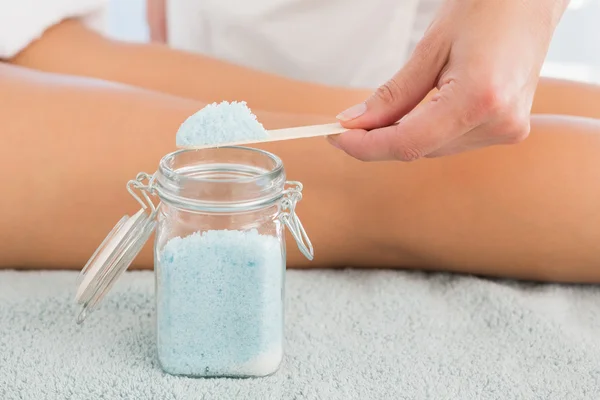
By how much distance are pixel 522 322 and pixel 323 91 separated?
371mm

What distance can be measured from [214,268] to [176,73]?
0.45 metres

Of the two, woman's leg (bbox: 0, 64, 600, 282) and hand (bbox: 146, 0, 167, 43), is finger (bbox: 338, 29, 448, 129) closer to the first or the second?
woman's leg (bbox: 0, 64, 600, 282)

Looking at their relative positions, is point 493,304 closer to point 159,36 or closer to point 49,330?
point 49,330

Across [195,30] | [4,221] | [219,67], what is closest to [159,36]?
[195,30]

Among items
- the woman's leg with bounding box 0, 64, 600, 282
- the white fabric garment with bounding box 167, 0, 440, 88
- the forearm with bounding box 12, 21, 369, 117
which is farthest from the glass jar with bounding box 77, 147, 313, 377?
the white fabric garment with bounding box 167, 0, 440, 88

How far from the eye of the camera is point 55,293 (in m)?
0.68

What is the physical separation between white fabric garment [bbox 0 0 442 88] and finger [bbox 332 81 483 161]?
1.78 ft

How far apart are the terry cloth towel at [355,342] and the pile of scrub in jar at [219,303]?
0.06 feet

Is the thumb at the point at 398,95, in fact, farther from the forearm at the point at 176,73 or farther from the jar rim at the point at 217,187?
the forearm at the point at 176,73

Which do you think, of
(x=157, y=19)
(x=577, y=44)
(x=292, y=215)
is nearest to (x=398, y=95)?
(x=292, y=215)

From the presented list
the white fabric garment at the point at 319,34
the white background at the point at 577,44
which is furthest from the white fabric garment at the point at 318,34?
the white background at the point at 577,44

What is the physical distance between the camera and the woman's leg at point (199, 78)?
0.87 m

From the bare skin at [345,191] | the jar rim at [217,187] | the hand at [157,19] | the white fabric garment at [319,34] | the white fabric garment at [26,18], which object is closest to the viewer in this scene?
the jar rim at [217,187]

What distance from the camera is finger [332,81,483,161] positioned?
0.57 metres
